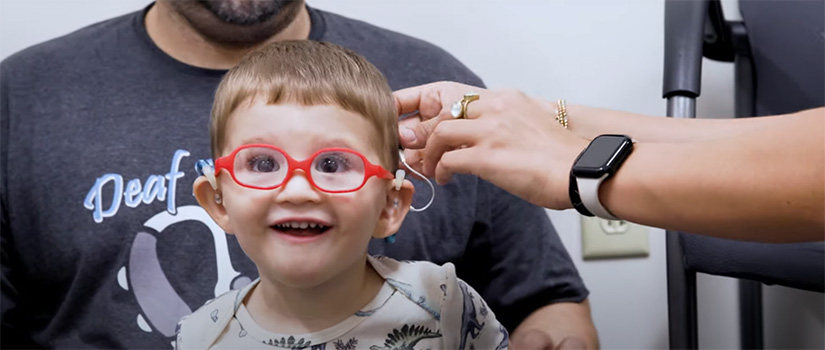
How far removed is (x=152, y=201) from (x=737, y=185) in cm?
77

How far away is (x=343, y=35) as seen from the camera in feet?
4.10

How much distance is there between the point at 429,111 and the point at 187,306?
1.40 ft

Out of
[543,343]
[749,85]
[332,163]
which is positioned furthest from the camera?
[749,85]

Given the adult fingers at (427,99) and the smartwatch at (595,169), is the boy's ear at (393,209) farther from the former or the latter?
the smartwatch at (595,169)

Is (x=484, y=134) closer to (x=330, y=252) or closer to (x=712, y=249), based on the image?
(x=330, y=252)

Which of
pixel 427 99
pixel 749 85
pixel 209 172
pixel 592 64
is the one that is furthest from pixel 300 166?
pixel 749 85

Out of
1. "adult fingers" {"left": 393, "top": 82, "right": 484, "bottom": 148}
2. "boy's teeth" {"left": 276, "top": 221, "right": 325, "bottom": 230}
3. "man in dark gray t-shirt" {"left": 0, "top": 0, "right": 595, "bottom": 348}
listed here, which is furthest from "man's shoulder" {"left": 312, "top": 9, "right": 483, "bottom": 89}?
"boy's teeth" {"left": 276, "top": 221, "right": 325, "bottom": 230}

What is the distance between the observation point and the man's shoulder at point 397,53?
3.98 ft

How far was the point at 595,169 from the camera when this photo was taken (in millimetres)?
694

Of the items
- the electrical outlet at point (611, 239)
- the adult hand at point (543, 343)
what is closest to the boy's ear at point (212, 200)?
the adult hand at point (543, 343)

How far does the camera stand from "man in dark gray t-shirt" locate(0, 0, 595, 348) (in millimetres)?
1083

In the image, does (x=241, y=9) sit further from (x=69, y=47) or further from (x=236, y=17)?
(x=69, y=47)

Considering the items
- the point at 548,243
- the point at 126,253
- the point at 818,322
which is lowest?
the point at 818,322

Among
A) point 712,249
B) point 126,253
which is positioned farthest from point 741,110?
point 126,253
